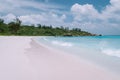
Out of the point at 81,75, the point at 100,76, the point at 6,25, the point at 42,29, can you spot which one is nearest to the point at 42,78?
the point at 81,75

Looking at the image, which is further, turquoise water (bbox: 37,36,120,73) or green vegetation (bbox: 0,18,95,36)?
green vegetation (bbox: 0,18,95,36)

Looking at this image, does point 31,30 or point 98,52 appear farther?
point 31,30

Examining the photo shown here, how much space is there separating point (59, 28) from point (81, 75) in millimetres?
102352

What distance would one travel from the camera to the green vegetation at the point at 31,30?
232 ft

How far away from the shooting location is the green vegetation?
7056 centimetres

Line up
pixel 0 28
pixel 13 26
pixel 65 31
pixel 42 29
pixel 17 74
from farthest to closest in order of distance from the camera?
pixel 65 31 < pixel 42 29 < pixel 13 26 < pixel 0 28 < pixel 17 74

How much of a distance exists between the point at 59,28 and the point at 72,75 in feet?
336

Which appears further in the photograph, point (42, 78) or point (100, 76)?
point (100, 76)

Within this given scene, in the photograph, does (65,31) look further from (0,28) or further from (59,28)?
(0,28)

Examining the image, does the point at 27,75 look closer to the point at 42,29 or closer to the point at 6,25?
the point at 6,25

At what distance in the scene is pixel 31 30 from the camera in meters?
89.9

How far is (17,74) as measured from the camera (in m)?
5.44

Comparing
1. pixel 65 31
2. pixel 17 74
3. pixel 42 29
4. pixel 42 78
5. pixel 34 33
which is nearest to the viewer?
pixel 42 78

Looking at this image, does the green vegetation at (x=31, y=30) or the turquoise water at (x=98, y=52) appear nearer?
the turquoise water at (x=98, y=52)
